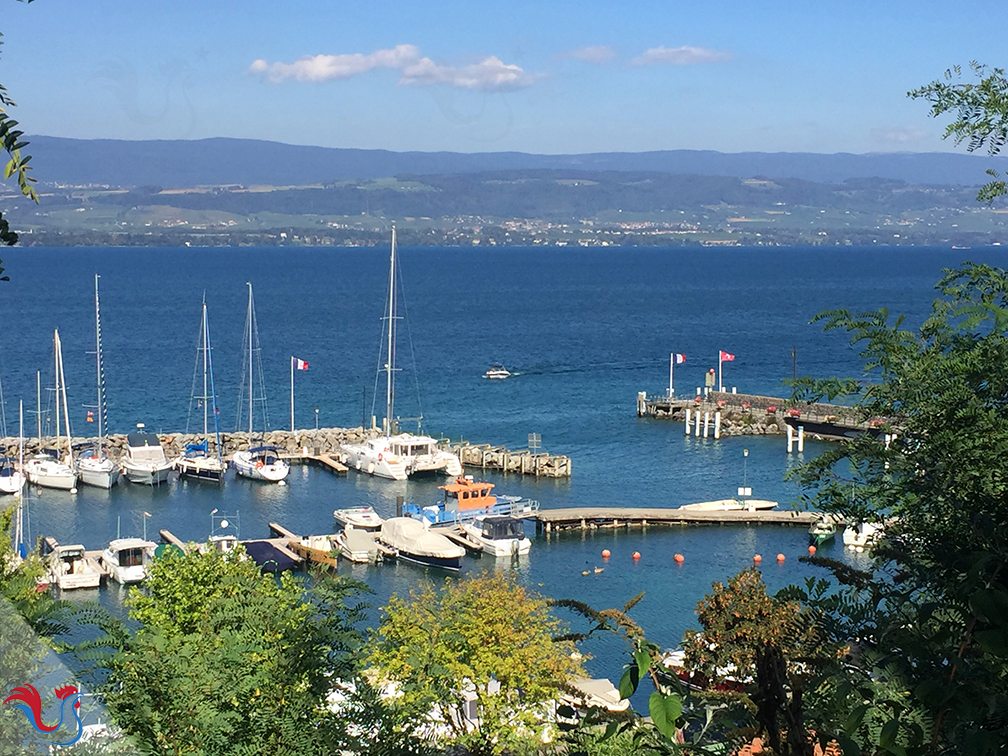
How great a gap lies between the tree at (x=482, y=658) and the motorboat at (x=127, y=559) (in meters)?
12.7

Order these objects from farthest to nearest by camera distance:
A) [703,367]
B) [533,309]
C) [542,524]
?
[533,309] → [703,367] → [542,524]

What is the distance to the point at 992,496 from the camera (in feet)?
14.4

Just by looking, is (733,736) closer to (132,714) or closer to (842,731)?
(842,731)

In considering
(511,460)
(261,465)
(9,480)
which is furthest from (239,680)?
(511,460)

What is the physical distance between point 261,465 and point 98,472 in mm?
5015

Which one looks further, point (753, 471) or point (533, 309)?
point (533, 309)

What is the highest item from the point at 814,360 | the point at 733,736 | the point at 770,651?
the point at 770,651

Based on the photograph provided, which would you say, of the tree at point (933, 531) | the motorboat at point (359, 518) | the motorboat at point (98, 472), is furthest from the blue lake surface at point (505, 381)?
the tree at point (933, 531)

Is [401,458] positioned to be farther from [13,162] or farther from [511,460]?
[13,162]

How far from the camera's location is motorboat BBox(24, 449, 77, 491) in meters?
35.7

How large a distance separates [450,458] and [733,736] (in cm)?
3531

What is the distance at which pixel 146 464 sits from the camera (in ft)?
121

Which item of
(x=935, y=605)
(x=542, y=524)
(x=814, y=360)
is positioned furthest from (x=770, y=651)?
(x=814, y=360)

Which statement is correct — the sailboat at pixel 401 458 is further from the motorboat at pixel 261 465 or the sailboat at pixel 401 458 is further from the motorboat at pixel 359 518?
the motorboat at pixel 359 518
